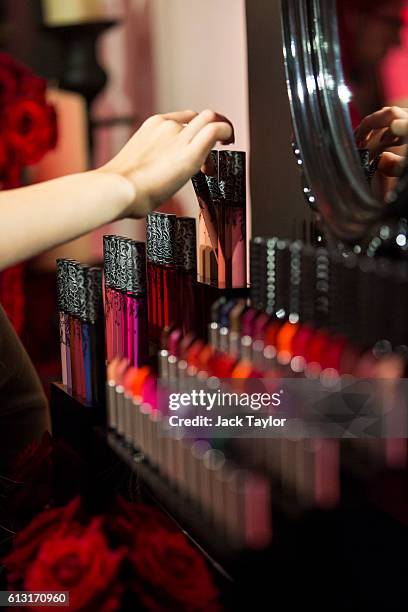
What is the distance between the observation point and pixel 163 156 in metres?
0.85

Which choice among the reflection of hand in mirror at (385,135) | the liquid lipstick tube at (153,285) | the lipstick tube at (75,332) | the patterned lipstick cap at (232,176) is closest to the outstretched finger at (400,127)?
the reflection of hand in mirror at (385,135)

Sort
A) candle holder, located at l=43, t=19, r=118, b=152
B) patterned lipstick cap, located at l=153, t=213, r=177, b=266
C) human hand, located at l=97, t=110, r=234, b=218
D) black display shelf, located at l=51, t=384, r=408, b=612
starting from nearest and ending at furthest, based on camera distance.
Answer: black display shelf, located at l=51, t=384, r=408, b=612 < human hand, located at l=97, t=110, r=234, b=218 < patterned lipstick cap, located at l=153, t=213, r=177, b=266 < candle holder, located at l=43, t=19, r=118, b=152

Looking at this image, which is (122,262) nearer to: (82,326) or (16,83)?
(82,326)

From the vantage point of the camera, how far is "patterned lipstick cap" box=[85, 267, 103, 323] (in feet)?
3.08

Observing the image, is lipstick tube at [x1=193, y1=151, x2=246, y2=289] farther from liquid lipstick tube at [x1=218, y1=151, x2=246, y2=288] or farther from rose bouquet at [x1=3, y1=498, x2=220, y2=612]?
rose bouquet at [x1=3, y1=498, x2=220, y2=612]

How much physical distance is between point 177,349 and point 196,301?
2.5 inches

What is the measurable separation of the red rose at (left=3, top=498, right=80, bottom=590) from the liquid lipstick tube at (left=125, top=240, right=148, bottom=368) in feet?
0.68

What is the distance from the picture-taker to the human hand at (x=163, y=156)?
2.72 feet

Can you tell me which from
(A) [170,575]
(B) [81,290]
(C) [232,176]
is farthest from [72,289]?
(A) [170,575]

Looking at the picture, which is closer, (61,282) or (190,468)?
(190,468)

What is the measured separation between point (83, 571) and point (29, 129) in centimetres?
70

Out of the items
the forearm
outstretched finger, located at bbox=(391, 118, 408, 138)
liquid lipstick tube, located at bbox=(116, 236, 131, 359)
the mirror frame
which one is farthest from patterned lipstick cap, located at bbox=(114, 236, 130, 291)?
outstretched finger, located at bbox=(391, 118, 408, 138)

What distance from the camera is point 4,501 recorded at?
1063mm

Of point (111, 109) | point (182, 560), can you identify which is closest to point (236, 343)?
point (182, 560)
